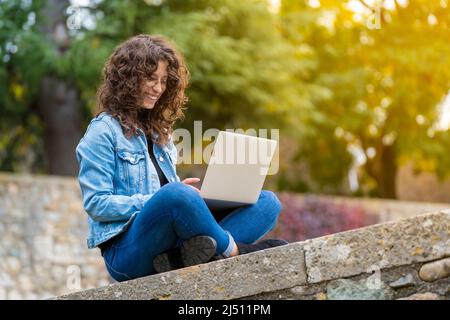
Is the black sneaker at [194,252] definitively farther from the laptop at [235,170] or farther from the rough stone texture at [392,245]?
the rough stone texture at [392,245]

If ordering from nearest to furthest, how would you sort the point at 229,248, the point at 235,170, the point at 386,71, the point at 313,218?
the point at 229,248 < the point at 235,170 < the point at 313,218 < the point at 386,71

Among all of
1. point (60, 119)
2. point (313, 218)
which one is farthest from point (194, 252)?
point (60, 119)

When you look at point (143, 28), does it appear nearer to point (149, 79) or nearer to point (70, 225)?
point (70, 225)

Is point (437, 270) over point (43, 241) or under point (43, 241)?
over

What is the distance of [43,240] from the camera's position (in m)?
10.0

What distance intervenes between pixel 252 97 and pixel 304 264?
8.54m

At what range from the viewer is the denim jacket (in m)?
3.71

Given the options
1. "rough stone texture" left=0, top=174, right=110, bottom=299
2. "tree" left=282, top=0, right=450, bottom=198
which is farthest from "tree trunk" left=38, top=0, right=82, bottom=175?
"tree" left=282, top=0, right=450, bottom=198

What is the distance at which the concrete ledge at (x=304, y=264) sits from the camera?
11.1 feet

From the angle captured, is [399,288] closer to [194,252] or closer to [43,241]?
[194,252]

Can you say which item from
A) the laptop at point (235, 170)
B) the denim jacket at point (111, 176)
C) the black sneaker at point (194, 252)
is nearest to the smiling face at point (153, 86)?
the denim jacket at point (111, 176)

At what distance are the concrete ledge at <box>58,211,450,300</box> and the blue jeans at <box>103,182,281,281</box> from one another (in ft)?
0.63

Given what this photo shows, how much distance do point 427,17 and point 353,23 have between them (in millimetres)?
1223

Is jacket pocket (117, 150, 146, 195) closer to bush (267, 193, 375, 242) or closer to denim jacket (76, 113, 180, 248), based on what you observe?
denim jacket (76, 113, 180, 248)
